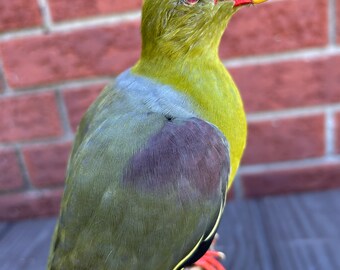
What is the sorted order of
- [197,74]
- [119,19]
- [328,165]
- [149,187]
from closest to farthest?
1. [149,187]
2. [197,74]
3. [119,19]
4. [328,165]

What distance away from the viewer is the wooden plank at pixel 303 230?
2.70 feet

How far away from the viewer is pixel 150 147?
60 cm

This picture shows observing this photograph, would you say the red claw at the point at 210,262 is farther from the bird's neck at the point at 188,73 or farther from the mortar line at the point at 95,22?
the mortar line at the point at 95,22

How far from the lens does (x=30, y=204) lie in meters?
1.14

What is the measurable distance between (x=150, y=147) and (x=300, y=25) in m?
0.56

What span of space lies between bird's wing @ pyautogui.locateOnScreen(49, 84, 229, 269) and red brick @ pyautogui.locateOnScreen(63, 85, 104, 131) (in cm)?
42

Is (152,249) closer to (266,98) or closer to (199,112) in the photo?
(199,112)

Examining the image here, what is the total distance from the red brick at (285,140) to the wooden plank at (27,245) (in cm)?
51

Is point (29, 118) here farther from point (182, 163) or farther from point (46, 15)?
point (182, 163)

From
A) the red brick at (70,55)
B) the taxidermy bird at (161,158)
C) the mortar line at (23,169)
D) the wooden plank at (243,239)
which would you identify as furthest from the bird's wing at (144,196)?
the mortar line at (23,169)

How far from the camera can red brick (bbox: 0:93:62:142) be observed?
1.05 meters

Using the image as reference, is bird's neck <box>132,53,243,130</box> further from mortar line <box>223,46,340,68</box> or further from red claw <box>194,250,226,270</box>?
mortar line <box>223,46,340,68</box>

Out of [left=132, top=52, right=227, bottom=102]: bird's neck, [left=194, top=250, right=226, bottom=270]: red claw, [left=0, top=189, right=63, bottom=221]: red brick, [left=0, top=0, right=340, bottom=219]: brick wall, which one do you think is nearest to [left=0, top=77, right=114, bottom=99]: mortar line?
[left=0, top=0, right=340, bottom=219]: brick wall

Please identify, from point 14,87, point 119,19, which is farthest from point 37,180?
point 119,19
